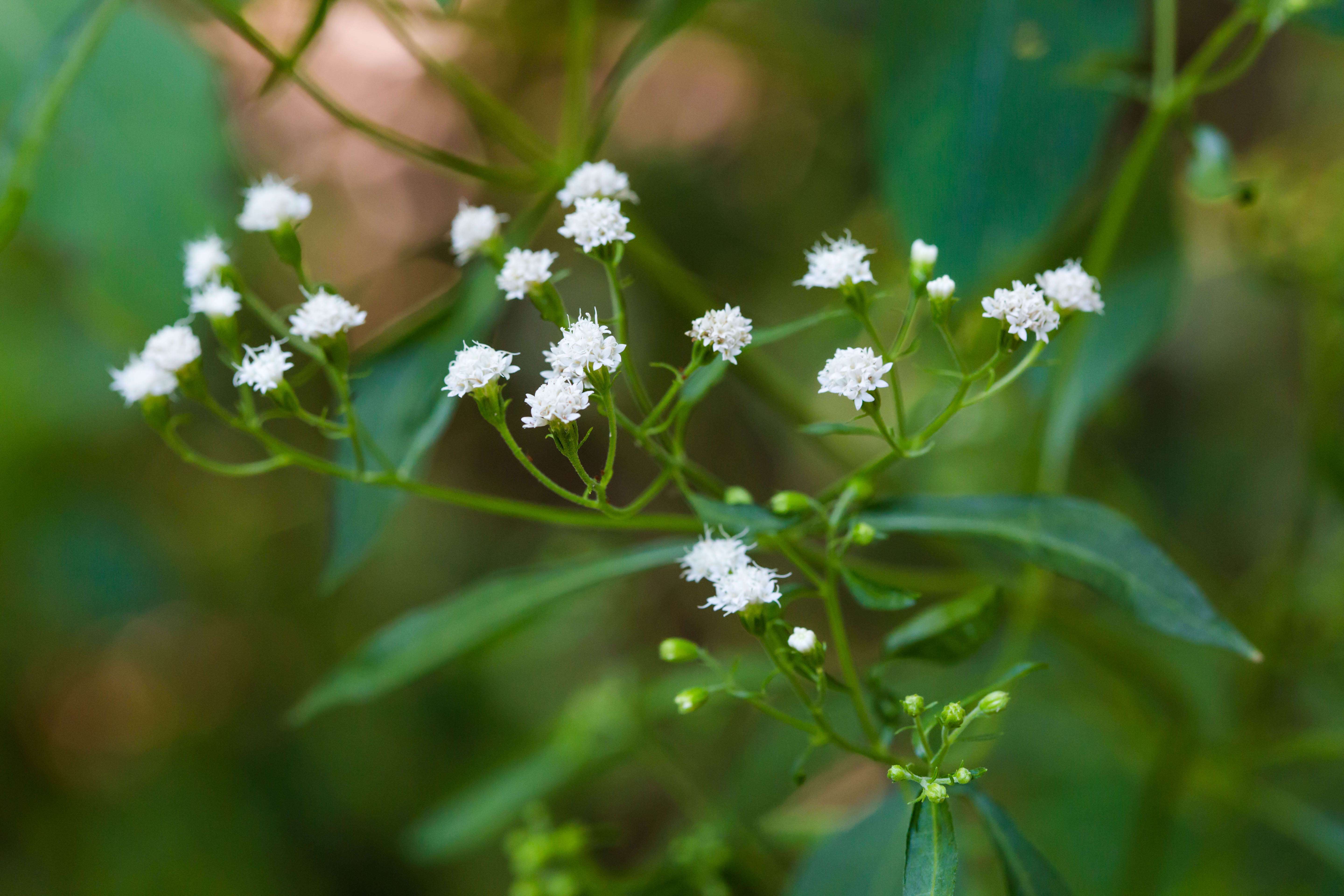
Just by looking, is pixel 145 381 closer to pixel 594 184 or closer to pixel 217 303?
pixel 217 303

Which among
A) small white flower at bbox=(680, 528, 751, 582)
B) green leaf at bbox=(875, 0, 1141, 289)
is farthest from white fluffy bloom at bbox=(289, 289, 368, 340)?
green leaf at bbox=(875, 0, 1141, 289)

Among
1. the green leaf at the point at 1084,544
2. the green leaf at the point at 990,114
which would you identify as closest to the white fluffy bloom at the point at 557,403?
the green leaf at the point at 1084,544

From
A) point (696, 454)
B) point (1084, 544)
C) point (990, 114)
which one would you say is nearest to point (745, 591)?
point (1084, 544)

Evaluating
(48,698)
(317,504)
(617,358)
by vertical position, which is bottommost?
(617,358)

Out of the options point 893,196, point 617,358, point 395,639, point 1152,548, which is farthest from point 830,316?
point 395,639

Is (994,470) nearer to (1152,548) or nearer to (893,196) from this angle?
(893,196)

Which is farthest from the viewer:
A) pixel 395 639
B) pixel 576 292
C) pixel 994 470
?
pixel 576 292
